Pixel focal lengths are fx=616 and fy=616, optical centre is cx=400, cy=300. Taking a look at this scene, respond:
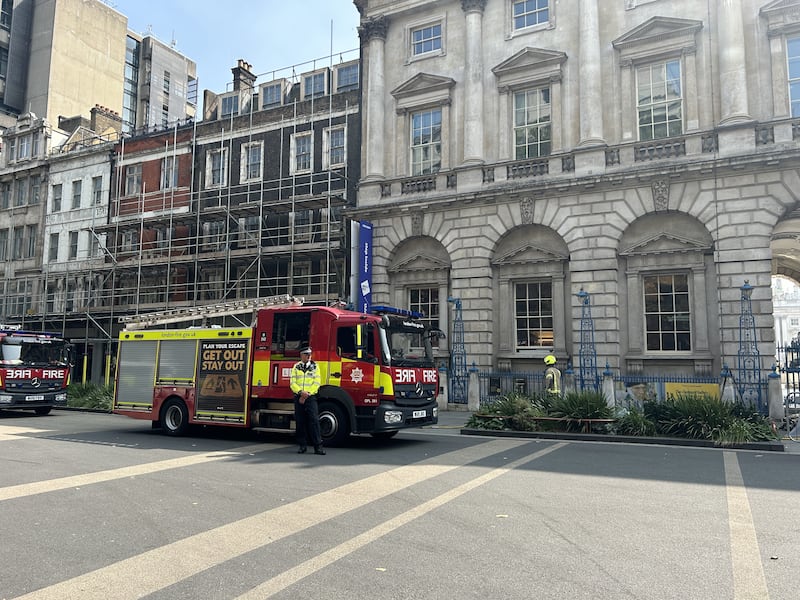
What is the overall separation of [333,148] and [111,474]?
2005 centimetres

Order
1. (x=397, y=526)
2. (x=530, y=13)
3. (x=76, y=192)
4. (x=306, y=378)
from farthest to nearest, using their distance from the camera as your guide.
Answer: (x=76, y=192) < (x=530, y=13) < (x=306, y=378) < (x=397, y=526)

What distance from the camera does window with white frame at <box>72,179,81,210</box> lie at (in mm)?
34062

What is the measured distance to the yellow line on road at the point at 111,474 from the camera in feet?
25.2

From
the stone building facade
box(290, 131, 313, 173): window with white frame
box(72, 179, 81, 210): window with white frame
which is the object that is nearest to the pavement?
the stone building facade

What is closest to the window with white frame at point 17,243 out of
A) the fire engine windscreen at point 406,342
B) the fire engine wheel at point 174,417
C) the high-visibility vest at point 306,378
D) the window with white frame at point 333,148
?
the window with white frame at point 333,148

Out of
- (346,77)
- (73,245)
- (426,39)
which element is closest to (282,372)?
(426,39)

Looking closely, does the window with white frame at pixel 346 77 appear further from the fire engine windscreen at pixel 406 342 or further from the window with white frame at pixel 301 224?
the fire engine windscreen at pixel 406 342

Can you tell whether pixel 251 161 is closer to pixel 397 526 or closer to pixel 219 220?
pixel 219 220

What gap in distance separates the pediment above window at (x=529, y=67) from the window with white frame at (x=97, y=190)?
22390 mm

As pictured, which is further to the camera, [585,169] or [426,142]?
[426,142]

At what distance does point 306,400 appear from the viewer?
10984 mm

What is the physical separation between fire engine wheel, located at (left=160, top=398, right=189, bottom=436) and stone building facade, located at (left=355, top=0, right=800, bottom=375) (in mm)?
10635

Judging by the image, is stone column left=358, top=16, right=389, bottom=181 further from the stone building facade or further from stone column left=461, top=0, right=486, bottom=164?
stone column left=461, top=0, right=486, bottom=164

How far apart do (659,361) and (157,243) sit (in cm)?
2347
